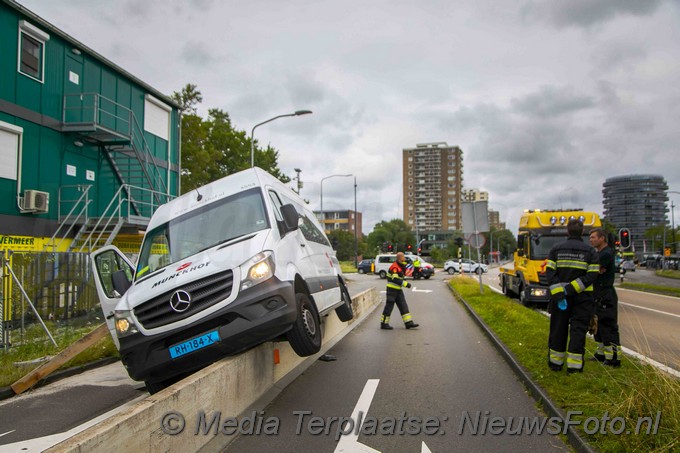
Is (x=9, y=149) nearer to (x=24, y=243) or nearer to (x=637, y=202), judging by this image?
(x=24, y=243)

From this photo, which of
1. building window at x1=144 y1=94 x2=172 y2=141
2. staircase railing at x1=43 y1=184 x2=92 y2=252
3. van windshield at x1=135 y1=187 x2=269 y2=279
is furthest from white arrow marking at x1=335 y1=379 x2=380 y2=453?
building window at x1=144 y1=94 x2=172 y2=141

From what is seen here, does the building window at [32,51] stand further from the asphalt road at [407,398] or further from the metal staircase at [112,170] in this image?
the asphalt road at [407,398]

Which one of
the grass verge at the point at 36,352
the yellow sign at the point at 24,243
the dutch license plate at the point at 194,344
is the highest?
the yellow sign at the point at 24,243

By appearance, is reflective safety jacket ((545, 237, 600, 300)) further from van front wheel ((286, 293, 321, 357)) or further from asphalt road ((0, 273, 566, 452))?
van front wheel ((286, 293, 321, 357))

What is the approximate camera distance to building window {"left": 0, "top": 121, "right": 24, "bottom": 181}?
46.3 ft

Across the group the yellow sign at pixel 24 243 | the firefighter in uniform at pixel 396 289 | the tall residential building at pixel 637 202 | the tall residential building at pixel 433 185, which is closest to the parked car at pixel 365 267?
Result: the yellow sign at pixel 24 243

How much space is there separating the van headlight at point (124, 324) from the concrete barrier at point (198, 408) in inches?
40.5

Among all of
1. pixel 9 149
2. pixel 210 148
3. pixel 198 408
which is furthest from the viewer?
pixel 210 148

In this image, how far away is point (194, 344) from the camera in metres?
5.17

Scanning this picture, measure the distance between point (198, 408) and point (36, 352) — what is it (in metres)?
6.16

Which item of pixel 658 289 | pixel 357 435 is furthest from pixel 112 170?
pixel 658 289

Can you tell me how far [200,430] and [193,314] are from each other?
1.19m

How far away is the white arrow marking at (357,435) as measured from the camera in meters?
4.41

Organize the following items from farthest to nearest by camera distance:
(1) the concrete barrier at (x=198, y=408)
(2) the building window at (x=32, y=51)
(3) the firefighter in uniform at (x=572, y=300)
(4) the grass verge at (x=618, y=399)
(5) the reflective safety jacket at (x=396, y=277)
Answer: (2) the building window at (x=32, y=51), (5) the reflective safety jacket at (x=396, y=277), (3) the firefighter in uniform at (x=572, y=300), (4) the grass verge at (x=618, y=399), (1) the concrete barrier at (x=198, y=408)
